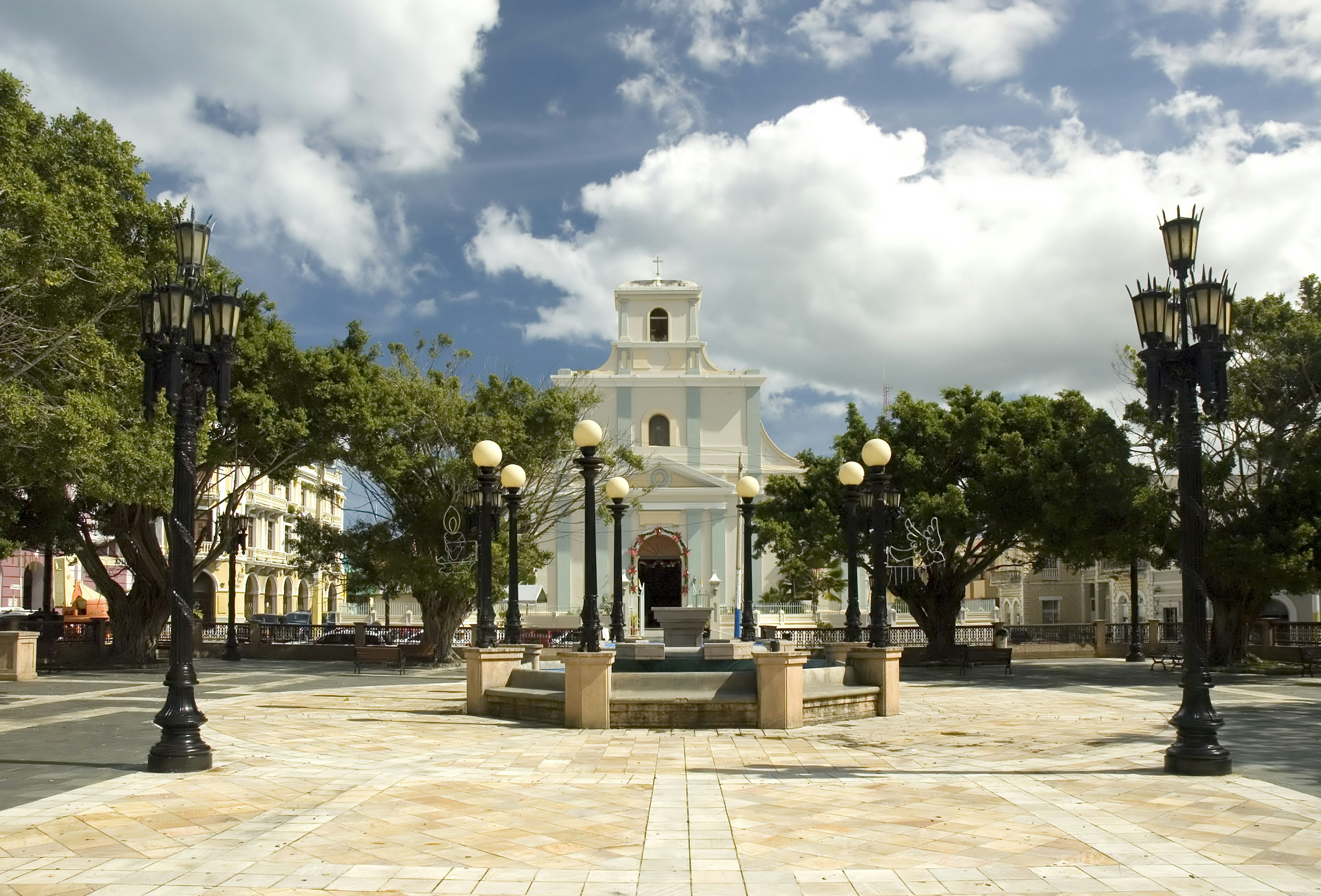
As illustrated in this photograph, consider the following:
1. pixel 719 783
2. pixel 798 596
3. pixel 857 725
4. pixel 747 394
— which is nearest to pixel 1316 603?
pixel 798 596

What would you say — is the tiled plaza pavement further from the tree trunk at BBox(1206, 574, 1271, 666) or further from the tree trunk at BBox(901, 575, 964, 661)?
the tree trunk at BBox(901, 575, 964, 661)

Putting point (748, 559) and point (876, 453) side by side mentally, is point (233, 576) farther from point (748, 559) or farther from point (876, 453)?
point (876, 453)

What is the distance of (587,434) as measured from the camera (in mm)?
15273

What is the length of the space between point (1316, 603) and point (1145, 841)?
42.5 meters

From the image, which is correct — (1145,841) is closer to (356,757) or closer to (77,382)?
(356,757)

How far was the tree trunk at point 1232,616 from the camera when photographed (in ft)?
84.0

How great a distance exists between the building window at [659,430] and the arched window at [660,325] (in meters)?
3.78

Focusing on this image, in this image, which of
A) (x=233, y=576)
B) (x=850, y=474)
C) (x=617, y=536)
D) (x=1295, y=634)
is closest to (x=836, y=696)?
(x=850, y=474)

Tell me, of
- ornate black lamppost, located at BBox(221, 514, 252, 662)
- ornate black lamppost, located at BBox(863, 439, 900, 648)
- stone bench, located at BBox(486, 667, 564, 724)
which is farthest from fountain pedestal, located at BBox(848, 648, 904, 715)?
ornate black lamppost, located at BBox(221, 514, 252, 662)

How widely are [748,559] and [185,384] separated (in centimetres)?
1124

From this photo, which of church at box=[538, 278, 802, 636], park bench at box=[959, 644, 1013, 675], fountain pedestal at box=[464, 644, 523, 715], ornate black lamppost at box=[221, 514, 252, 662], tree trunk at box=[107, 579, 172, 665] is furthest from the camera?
church at box=[538, 278, 802, 636]

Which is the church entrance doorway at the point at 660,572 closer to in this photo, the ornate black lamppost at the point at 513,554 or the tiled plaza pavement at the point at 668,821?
the ornate black lamppost at the point at 513,554

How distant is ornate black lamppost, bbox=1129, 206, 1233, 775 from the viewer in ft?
33.6

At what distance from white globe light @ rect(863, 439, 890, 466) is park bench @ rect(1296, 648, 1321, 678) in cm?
1421
